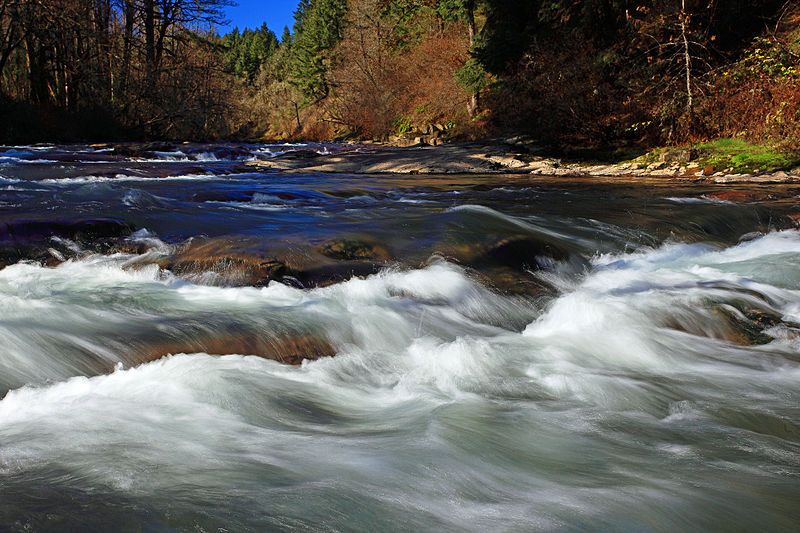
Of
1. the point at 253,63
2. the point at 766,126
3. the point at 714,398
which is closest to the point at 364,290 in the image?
the point at 714,398

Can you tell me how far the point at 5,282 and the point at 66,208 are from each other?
2.91 metres

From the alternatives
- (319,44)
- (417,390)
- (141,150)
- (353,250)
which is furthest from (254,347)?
(319,44)

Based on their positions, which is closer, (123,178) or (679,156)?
(123,178)

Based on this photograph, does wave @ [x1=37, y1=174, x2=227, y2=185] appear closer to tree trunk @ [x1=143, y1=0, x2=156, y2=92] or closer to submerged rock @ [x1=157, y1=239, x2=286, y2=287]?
submerged rock @ [x1=157, y1=239, x2=286, y2=287]

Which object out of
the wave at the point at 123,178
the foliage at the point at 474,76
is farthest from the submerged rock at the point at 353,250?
the foliage at the point at 474,76

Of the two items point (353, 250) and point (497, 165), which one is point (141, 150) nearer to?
point (497, 165)

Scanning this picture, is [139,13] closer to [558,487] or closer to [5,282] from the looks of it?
[5,282]

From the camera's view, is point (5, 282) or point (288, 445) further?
point (5, 282)

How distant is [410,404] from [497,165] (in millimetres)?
13273

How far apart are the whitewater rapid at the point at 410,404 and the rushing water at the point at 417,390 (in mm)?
15

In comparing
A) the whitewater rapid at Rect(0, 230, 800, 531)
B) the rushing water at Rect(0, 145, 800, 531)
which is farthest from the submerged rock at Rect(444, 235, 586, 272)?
the whitewater rapid at Rect(0, 230, 800, 531)

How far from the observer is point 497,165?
1595 cm

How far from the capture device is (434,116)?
35.2 meters

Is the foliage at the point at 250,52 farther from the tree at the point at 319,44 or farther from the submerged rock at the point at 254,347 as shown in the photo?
the submerged rock at the point at 254,347
